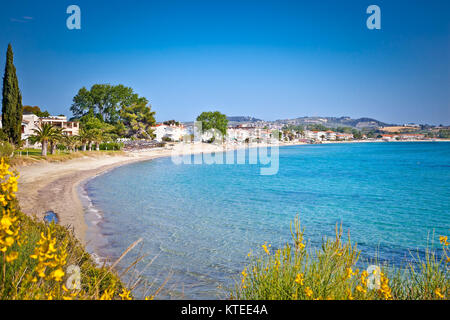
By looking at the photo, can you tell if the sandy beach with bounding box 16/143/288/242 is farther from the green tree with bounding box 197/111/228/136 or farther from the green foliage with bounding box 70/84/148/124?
the green tree with bounding box 197/111/228/136

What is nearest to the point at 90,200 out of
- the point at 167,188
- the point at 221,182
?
the point at 167,188

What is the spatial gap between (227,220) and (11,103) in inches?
976

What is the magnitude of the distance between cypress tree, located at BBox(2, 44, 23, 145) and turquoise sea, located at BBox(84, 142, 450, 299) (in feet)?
29.9

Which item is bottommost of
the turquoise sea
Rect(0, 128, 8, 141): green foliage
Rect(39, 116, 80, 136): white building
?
the turquoise sea

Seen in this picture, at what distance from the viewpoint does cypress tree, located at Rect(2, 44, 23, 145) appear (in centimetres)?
2961

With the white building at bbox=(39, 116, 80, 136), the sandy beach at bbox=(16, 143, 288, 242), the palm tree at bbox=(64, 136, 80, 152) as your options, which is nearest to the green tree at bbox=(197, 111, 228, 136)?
the white building at bbox=(39, 116, 80, 136)

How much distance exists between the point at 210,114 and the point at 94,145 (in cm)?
6093

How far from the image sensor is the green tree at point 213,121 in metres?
105

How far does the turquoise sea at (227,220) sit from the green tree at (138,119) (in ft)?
149

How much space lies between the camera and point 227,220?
15758 millimetres

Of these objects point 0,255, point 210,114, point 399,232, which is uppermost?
point 210,114

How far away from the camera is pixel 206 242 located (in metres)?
12.0
